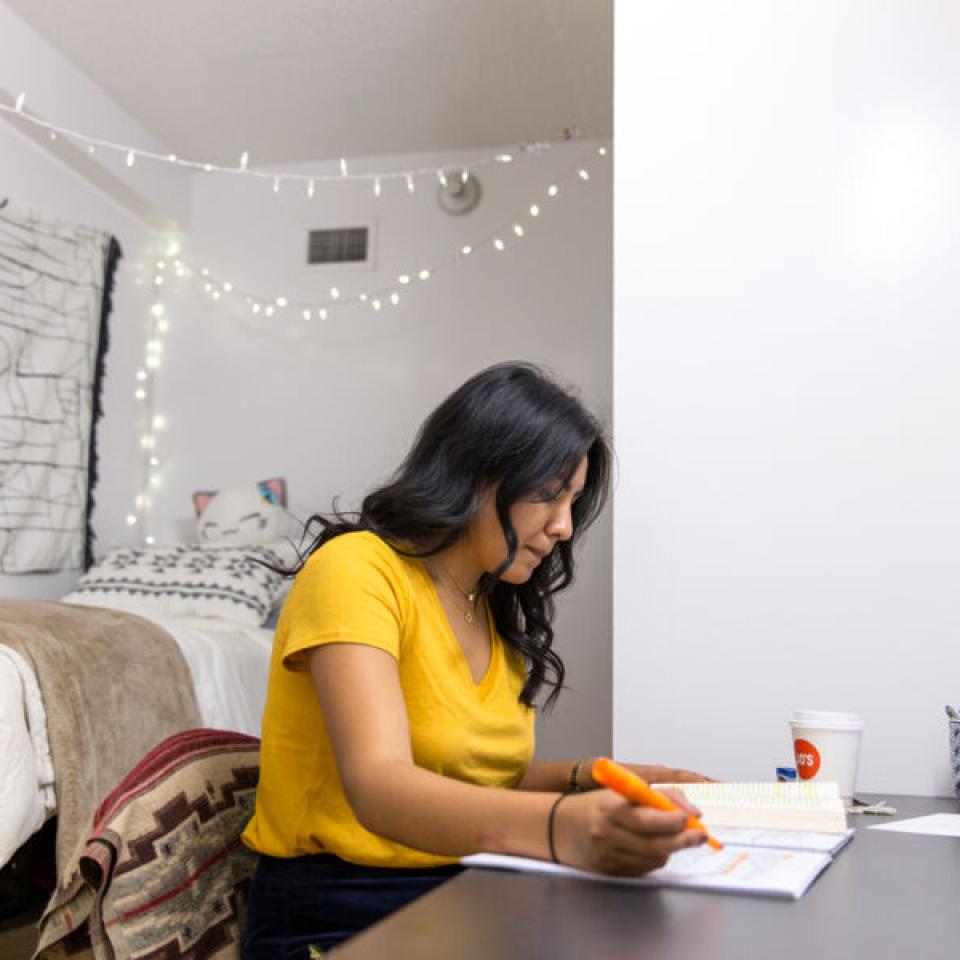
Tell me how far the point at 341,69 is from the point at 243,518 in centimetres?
148

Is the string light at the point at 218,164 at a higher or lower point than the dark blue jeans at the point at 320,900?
higher

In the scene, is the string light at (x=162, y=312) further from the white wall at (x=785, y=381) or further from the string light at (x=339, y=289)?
the white wall at (x=785, y=381)

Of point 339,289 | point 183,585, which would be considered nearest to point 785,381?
point 183,585

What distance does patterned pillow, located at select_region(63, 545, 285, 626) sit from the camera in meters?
3.33

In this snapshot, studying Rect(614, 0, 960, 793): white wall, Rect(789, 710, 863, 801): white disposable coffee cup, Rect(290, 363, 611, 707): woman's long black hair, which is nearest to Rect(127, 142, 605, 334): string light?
Rect(614, 0, 960, 793): white wall

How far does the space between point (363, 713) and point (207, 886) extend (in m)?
0.35

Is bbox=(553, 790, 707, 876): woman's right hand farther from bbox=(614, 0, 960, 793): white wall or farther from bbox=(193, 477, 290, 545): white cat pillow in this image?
bbox=(193, 477, 290, 545): white cat pillow

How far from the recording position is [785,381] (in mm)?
1721

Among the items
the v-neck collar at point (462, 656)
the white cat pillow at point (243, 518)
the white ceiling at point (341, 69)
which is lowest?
the v-neck collar at point (462, 656)

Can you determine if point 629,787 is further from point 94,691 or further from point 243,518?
point 243,518

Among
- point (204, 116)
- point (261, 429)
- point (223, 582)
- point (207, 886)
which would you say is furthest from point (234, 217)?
point (207, 886)

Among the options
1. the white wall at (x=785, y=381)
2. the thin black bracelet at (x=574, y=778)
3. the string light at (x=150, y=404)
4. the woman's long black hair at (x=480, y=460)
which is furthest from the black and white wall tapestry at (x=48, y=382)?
the thin black bracelet at (x=574, y=778)

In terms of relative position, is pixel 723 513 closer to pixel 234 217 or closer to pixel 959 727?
pixel 959 727

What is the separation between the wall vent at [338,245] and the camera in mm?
4113
